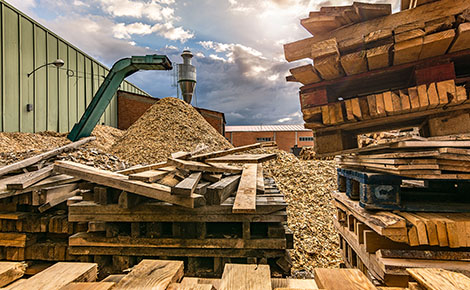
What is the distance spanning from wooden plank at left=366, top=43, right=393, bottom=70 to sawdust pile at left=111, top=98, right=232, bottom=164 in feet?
21.4

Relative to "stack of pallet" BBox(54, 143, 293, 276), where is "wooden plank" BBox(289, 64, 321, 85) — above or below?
above

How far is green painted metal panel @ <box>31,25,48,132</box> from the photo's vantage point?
10812 millimetres

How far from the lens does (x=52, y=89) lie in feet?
38.9

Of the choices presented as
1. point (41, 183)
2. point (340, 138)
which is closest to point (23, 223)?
point (41, 183)

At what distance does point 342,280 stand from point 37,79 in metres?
13.8

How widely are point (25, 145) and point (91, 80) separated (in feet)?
25.1

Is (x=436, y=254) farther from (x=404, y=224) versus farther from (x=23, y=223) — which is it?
(x=23, y=223)

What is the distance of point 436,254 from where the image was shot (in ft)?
6.68

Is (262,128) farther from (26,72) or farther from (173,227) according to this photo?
(173,227)

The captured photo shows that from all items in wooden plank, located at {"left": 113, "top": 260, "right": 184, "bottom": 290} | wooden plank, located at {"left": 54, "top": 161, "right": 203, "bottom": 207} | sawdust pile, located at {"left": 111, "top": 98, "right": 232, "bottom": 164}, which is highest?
sawdust pile, located at {"left": 111, "top": 98, "right": 232, "bottom": 164}

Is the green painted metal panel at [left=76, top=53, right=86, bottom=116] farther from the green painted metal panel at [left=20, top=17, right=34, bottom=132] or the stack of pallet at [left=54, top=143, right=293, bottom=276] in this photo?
the stack of pallet at [left=54, top=143, right=293, bottom=276]

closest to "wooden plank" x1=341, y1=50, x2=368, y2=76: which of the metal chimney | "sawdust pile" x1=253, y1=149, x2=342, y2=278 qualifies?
"sawdust pile" x1=253, y1=149, x2=342, y2=278

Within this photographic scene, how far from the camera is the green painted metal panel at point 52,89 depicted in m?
11.6

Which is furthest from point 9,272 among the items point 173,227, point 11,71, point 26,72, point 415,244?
point 26,72
